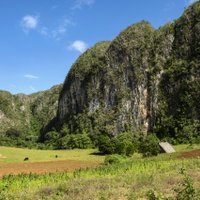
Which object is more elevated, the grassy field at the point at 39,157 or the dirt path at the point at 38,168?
the grassy field at the point at 39,157

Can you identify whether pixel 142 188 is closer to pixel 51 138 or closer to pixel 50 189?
pixel 50 189

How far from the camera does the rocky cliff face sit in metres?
92.1

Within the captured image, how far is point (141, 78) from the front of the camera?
100m

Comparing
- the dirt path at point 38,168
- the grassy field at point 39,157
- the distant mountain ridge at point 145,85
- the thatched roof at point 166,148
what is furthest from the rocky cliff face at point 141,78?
the dirt path at point 38,168

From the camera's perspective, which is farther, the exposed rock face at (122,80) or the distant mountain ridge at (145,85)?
the exposed rock face at (122,80)

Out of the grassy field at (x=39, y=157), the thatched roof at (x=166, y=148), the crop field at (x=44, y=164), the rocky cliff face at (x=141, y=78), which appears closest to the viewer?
the crop field at (x=44, y=164)

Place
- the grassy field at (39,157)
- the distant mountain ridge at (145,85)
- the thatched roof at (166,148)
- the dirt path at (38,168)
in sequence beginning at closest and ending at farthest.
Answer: the dirt path at (38,168)
the thatched roof at (166,148)
the grassy field at (39,157)
the distant mountain ridge at (145,85)

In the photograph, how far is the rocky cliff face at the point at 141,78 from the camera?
92.1 metres

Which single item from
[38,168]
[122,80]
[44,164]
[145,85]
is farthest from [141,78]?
Result: [38,168]

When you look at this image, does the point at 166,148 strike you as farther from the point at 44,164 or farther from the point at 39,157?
the point at 39,157

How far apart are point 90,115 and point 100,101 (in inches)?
251

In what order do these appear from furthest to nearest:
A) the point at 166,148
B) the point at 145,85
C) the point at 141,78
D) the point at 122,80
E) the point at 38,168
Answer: the point at 122,80
the point at 141,78
the point at 145,85
the point at 166,148
the point at 38,168

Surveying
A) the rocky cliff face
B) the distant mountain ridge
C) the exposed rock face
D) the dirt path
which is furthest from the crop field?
the exposed rock face

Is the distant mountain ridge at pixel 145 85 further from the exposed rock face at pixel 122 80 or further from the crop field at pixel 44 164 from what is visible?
the crop field at pixel 44 164
